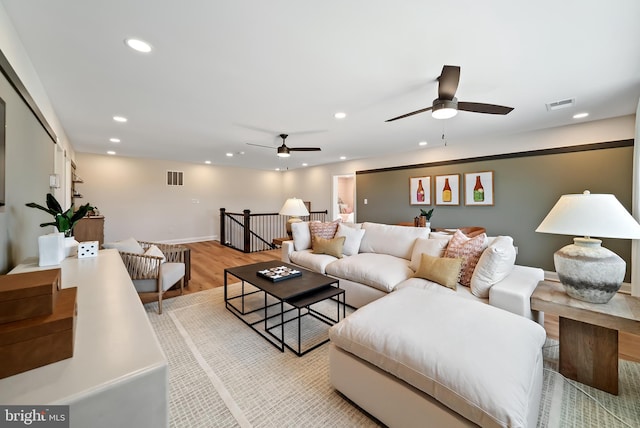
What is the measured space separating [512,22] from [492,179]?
3642mm

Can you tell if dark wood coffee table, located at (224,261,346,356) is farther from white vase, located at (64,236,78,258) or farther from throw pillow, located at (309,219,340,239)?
white vase, located at (64,236,78,258)

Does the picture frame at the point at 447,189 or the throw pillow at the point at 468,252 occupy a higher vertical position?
the picture frame at the point at 447,189

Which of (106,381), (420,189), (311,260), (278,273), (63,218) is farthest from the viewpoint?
(420,189)

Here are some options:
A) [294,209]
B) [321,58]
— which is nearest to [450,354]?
[321,58]

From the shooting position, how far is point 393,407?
1.37 metres

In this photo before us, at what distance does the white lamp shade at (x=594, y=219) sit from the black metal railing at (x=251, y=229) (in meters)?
5.37

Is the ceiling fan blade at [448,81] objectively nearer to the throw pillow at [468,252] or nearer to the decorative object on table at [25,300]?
the throw pillow at [468,252]

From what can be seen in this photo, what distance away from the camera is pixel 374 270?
2.80m

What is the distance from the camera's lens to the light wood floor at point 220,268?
2.26m

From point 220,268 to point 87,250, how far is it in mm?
2773

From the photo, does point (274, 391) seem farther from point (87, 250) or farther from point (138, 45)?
point (138, 45)

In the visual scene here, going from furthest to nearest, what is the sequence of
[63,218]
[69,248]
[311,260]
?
[311,260], [69,248], [63,218]

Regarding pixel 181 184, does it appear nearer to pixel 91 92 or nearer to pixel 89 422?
pixel 91 92

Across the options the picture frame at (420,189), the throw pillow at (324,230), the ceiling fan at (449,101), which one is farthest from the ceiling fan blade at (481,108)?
the picture frame at (420,189)
